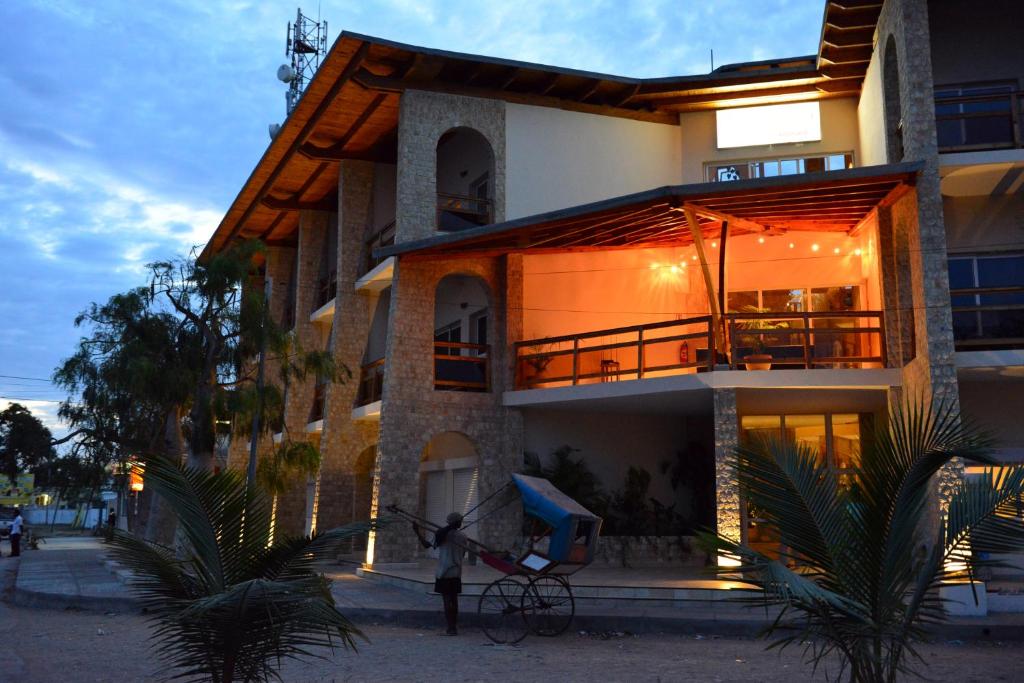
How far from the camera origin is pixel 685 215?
16016mm

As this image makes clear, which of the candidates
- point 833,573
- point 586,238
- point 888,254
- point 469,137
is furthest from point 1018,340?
point 469,137

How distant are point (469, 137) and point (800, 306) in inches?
335

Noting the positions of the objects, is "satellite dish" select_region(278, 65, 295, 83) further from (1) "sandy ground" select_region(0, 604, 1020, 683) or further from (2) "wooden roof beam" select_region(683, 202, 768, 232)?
(1) "sandy ground" select_region(0, 604, 1020, 683)

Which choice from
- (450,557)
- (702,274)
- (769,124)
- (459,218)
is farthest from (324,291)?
(450,557)

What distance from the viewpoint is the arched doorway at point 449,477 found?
20.6 m

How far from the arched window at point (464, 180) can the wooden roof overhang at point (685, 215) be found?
57.1 inches

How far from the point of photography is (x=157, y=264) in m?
18.8

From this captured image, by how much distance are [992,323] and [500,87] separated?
1073 cm

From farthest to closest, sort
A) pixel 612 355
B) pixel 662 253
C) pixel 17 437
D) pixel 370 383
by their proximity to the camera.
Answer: pixel 17 437 → pixel 370 383 → pixel 662 253 → pixel 612 355

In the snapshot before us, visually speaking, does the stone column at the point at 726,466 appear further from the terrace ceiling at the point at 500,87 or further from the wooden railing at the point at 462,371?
the terrace ceiling at the point at 500,87

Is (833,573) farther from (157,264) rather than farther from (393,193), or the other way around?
(393,193)

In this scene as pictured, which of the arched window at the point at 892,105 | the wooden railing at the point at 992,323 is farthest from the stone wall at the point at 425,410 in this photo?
the wooden railing at the point at 992,323

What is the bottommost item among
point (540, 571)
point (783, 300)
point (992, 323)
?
point (540, 571)

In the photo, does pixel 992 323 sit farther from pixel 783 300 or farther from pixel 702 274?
pixel 702 274
